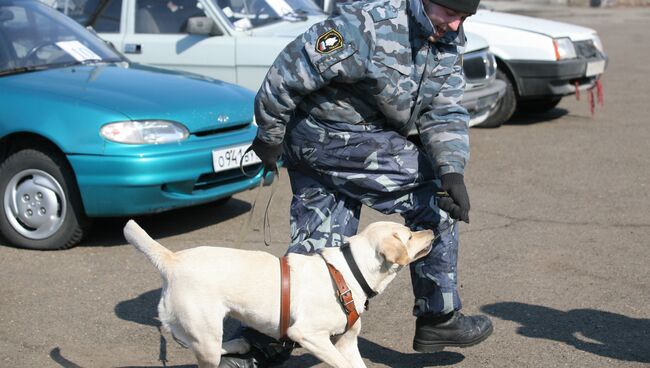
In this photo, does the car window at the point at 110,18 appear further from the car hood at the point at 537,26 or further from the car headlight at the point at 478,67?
the car hood at the point at 537,26

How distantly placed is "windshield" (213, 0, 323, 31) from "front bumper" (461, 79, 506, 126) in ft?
5.39

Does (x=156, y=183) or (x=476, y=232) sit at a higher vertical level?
(x=156, y=183)

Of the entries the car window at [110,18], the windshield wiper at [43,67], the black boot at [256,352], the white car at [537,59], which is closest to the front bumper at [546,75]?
the white car at [537,59]

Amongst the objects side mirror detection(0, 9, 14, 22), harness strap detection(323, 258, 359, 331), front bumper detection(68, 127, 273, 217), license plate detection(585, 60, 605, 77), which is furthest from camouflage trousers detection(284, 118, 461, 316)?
license plate detection(585, 60, 605, 77)

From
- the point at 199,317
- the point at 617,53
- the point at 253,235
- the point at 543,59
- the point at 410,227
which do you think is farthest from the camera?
the point at 617,53

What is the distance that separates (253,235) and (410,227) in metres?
2.52

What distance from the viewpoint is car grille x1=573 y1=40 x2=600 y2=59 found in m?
10.3

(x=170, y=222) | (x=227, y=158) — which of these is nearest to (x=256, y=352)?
(x=227, y=158)

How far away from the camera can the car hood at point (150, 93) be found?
618cm

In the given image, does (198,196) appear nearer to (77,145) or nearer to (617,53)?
(77,145)

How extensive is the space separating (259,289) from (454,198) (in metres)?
0.91

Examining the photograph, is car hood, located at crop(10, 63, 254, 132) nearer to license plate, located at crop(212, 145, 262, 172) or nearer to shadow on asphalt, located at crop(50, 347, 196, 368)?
license plate, located at crop(212, 145, 262, 172)

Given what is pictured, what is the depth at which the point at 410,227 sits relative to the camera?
14.0 feet

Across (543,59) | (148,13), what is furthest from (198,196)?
(543,59)
